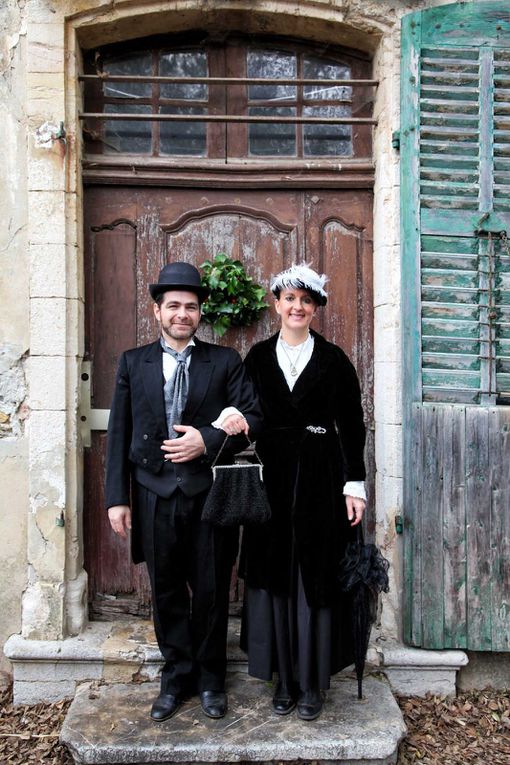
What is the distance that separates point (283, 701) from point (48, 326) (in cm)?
226

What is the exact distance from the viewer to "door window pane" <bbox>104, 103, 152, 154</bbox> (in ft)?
12.1

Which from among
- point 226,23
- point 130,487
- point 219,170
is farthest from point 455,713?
point 226,23

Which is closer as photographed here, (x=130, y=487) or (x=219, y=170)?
(x=130, y=487)

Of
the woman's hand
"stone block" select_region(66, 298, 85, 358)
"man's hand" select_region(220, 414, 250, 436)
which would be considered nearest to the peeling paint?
"stone block" select_region(66, 298, 85, 358)

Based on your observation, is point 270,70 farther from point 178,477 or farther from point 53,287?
point 178,477

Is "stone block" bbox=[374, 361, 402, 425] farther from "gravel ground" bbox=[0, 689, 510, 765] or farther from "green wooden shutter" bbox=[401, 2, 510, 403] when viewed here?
"gravel ground" bbox=[0, 689, 510, 765]

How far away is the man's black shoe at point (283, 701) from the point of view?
9.70 feet

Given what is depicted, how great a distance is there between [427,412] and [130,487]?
1.62m

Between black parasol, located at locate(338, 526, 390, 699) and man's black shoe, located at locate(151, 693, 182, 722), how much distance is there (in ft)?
2.89

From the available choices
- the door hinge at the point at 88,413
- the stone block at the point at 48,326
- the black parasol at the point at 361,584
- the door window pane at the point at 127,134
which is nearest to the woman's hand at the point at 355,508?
the black parasol at the point at 361,584

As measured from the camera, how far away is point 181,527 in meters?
2.85

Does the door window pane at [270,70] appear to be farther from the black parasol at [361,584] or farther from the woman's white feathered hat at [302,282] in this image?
the black parasol at [361,584]

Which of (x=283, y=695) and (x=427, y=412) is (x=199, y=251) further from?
(x=283, y=695)

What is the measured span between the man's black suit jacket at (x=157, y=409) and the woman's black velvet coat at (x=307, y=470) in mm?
163
